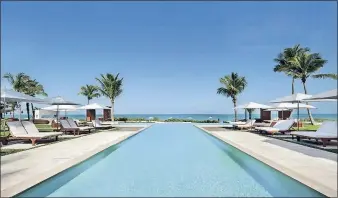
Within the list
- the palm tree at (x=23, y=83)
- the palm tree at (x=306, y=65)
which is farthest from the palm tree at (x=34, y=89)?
the palm tree at (x=306, y=65)

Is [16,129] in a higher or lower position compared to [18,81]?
lower

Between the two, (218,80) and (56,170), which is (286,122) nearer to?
(56,170)

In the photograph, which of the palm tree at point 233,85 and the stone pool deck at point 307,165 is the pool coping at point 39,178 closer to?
the stone pool deck at point 307,165

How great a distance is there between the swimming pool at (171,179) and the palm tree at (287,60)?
25620mm

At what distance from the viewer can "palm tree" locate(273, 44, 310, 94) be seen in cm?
3431

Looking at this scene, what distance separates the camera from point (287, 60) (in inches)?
1377

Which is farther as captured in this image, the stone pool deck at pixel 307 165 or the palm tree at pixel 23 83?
the palm tree at pixel 23 83

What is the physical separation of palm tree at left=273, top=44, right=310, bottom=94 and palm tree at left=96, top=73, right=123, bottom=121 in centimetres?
1685

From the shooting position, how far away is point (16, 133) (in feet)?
42.9

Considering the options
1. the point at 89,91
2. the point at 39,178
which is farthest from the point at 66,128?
the point at 89,91

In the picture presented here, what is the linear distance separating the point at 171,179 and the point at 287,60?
30.4m

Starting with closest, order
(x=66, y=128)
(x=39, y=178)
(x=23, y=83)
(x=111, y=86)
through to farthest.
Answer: (x=39, y=178) < (x=66, y=128) < (x=111, y=86) < (x=23, y=83)

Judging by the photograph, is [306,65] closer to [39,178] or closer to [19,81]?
[19,81]

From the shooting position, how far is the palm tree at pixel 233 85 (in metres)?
35.5
